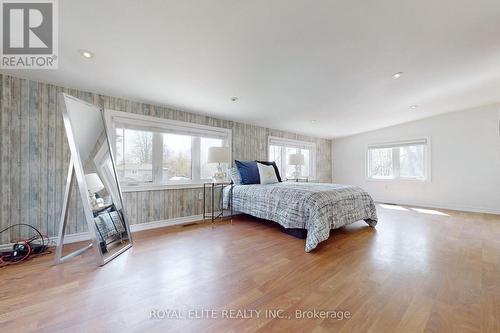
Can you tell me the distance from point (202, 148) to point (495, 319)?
12.4 ft

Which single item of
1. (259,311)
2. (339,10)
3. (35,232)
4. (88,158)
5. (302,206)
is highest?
(339,10)

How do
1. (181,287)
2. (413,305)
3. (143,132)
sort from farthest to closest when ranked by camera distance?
(143,132) → (181,287) → (413,305)

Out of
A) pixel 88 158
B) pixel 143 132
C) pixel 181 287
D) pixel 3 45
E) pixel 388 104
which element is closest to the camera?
pixel 181 287

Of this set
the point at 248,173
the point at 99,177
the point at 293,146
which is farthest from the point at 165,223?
the point at 293,146

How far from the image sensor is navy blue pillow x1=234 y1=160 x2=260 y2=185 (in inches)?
149

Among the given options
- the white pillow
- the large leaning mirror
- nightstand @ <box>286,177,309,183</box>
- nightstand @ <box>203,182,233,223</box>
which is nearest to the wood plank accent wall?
the large leaning mirror

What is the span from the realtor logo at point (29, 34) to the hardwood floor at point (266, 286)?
2041 millimetres

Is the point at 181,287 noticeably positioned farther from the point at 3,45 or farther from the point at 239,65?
the point at 3,45

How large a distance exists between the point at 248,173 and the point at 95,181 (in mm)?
2346

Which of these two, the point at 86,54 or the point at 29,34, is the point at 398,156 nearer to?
the point at 86,54

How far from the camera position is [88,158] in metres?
2.15

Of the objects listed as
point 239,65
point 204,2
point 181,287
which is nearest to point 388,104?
point 239,65

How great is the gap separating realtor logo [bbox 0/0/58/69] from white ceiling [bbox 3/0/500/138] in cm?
8

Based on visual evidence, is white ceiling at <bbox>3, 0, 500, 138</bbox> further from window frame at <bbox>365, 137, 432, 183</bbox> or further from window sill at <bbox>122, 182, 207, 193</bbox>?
window frame at <bbox>365, 137, 432, 183</bbox>
